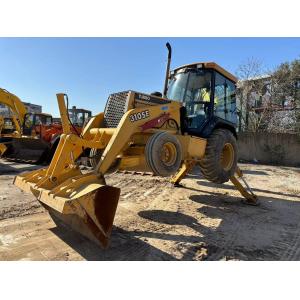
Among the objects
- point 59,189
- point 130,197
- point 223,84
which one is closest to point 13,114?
point 130,197

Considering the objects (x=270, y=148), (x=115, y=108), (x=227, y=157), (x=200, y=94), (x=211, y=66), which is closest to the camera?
(x=115, y=108)

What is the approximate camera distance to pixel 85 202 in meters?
3.69

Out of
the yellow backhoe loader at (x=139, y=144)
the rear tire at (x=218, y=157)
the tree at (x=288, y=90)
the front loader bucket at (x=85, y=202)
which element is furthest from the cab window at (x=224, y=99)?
the tree at (x=288, y=90)

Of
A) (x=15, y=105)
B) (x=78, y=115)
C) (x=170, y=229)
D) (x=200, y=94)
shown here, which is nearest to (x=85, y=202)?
(x=170, y=229)

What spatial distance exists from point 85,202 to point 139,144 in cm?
169

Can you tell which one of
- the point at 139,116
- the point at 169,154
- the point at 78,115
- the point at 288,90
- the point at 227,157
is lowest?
the point at 227,157

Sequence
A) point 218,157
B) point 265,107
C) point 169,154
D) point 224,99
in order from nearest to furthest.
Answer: point 169,154 < point 218,157 < point 224,99 < point 265,107

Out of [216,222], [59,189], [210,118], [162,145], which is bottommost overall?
[216,222]

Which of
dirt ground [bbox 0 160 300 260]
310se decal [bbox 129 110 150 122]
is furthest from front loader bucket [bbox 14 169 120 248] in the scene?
310se decal [bbox 129 110 150 122]

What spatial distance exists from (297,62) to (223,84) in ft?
51.3

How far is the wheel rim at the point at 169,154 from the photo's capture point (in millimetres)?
4742

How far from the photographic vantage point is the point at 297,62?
65.1 feet

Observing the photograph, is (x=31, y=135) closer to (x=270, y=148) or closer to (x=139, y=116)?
(x=139, y=116)

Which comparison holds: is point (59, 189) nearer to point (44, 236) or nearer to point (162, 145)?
point (44, 236)
